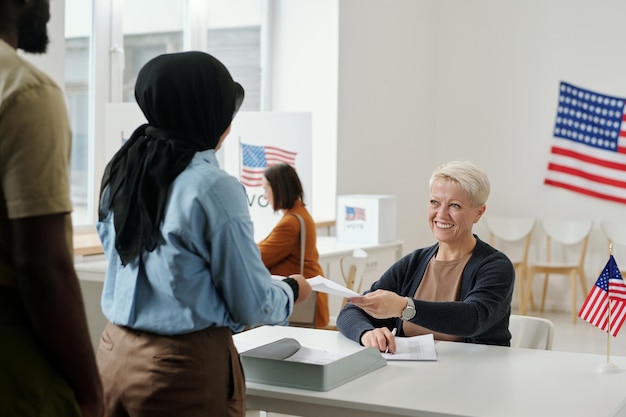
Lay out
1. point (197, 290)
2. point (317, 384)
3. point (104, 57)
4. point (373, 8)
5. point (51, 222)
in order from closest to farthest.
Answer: point (51, 222), point (197, 290), point (317, 384), point (104, 57), point (373, 8)

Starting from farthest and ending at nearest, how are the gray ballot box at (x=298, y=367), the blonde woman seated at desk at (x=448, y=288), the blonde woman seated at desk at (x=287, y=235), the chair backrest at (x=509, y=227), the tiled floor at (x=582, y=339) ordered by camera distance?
the chair backrest at (x=509, y=227)
the tiled floor at (x=582, y=339)
the blonde woman seated at desk at (x=287, y=235)
the blonde woman seated at desk at (x=448, y=288)
the gray ballot box at (x=298, y=367)

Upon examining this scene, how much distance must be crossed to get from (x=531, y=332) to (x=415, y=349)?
596 mm

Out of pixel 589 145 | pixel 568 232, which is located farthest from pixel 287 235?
pixel 589 145

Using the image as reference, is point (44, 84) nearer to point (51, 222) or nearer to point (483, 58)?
point (51, 222)

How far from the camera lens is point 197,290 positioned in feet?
6.10

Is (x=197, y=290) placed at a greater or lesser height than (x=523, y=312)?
greater

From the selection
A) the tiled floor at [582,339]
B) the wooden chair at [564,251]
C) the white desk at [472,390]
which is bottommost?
the tiled floor at [582,339]

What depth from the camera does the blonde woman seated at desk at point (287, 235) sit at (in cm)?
466

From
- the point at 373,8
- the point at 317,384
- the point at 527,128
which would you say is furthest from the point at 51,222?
the point at 527,128

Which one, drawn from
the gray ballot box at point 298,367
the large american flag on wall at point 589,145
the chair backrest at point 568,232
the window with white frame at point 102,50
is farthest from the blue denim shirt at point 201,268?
the large american flag on wall at point 589,145

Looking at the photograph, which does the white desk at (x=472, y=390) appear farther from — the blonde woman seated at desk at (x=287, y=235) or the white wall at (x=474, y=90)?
the white wall at (x=474, y=90)

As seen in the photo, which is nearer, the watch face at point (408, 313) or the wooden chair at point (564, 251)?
the watch face at point (408, 313)

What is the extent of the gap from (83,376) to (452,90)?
26.0 feet

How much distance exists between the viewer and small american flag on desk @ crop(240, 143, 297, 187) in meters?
5.61
